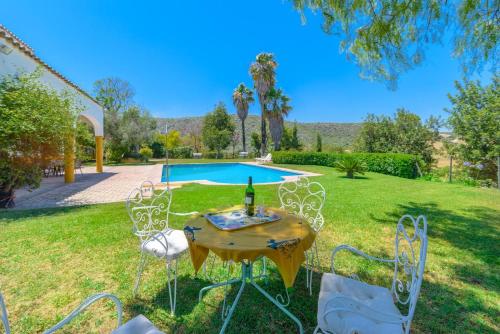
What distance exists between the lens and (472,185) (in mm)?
8672

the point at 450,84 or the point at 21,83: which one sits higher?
the point at 450,84

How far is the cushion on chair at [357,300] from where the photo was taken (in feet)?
4.45

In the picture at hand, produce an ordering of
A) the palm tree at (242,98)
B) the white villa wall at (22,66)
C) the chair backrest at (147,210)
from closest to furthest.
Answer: the chair backrest at (147,210) < the white villa wall at (22,66) < the palm tree at (242,98)

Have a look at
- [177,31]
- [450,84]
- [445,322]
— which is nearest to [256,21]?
[177,31]

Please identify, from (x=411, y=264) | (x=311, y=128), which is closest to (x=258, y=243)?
(x=411, y=264)

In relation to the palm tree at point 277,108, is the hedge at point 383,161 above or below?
below

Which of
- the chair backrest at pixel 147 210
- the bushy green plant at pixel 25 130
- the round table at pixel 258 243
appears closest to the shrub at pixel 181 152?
the bushy green plant at pixel 25 130

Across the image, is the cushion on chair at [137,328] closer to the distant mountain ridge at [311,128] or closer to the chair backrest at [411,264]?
the chair backrest at [411,264]

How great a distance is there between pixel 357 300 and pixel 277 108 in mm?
21840

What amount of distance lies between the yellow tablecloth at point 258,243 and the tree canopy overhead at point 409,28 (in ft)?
11.9

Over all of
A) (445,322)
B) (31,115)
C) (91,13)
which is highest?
(91,13)

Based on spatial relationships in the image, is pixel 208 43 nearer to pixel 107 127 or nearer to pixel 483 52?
pixel 107 127

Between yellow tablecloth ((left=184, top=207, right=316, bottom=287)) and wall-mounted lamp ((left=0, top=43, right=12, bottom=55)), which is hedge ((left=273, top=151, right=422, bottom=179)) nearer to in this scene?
yellow tablecloth ((left=184, top=207, right=316, bottom=287))

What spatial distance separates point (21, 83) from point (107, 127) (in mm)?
15866
